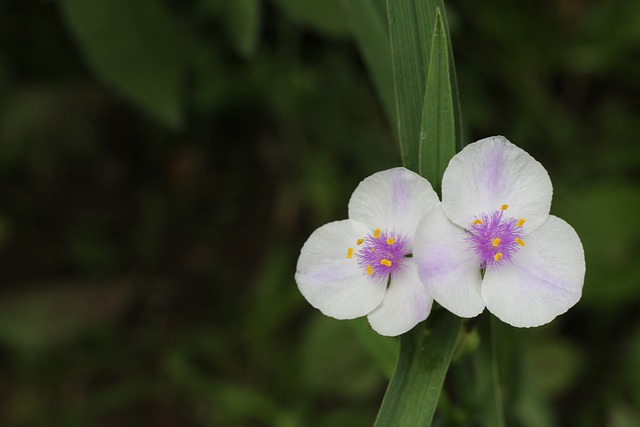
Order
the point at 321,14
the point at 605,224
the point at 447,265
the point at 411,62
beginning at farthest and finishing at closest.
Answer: the point at 605,224 → the point at 321,14 → the point at 411,62 → the point at 447,265

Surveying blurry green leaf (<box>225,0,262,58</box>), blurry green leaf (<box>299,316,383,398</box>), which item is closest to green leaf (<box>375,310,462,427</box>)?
blurry green leaf (<box>225,0,262,58</box>)

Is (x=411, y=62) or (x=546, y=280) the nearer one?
(x=546, y=280)

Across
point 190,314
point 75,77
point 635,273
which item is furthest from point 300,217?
point 635,273

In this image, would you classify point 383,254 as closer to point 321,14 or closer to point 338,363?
point 321,14

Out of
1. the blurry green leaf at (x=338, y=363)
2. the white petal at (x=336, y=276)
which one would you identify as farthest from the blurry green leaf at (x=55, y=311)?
the white petal at (x=336, y=276)

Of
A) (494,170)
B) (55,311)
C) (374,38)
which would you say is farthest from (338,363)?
(494,170)

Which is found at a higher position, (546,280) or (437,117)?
(437,117)

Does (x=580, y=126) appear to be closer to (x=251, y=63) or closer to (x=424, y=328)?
(x=251, y=63)
